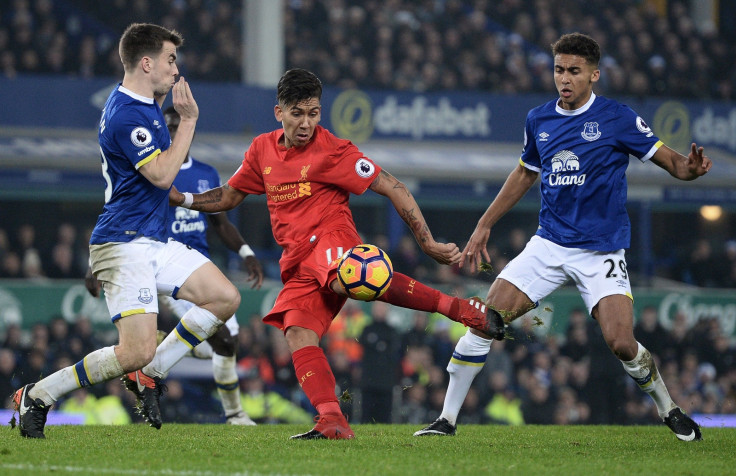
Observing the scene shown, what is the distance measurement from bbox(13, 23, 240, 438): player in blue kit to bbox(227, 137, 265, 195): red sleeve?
519mm

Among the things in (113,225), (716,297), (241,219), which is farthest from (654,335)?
(113,225)

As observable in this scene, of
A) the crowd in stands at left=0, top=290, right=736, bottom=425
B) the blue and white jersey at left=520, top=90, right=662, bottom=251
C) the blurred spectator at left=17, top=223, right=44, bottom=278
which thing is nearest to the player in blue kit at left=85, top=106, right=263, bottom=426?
the blue and white jersey at left=520, top=90, right=662, bottom=251

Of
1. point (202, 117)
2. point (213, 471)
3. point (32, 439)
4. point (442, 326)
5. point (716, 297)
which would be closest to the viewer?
point (213, 471)

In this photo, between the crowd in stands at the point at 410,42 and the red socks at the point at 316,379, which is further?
the crowd in stands at the point at 410,42

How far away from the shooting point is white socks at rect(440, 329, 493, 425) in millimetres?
7680

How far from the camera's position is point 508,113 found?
22.1m

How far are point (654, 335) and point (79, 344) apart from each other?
319 inches

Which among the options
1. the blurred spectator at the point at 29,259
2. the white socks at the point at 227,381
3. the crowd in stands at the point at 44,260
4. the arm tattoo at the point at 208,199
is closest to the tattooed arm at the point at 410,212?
the arm tattoo at the point at 208,199

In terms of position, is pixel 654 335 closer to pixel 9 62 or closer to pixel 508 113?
pixel 508 113

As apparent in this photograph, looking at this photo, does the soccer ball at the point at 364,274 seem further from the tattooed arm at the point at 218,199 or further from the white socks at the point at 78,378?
the white socks at the point at 78,378

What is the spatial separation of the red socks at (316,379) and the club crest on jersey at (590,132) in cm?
240

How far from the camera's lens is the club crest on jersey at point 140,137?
264 inches

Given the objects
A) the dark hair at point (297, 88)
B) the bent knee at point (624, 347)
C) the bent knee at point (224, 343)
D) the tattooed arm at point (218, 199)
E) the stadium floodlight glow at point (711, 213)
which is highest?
the dark hair at point (297, 88)

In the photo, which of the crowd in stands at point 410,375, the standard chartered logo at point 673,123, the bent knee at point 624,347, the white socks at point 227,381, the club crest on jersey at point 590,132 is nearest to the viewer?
the bent knee at point 624,347
